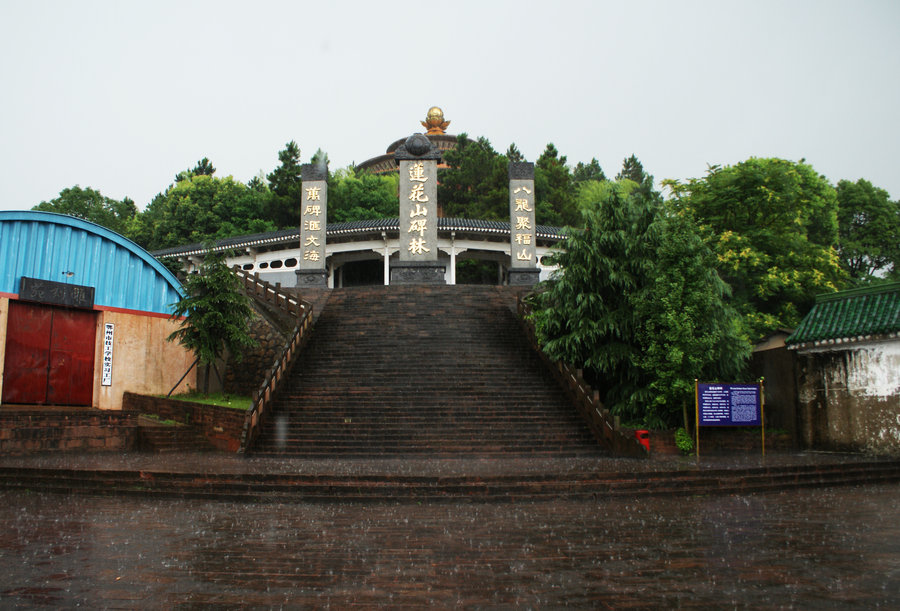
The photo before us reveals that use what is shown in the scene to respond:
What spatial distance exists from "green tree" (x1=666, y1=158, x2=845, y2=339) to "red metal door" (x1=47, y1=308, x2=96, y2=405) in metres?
15.5

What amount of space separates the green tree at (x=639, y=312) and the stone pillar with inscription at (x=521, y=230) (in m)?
9.25

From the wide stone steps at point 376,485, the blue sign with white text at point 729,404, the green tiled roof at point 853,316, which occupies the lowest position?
the wide stone steps at point 376,485

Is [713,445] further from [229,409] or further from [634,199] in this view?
[229,409]

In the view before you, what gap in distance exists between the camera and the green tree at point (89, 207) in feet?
139

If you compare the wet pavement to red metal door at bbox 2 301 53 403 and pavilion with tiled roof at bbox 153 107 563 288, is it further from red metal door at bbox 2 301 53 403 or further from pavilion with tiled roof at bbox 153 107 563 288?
pavilion with tiled roof at bbox 153 107 563 288

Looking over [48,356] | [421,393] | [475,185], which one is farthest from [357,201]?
[421,393]

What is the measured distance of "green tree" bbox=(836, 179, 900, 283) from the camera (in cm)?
2980

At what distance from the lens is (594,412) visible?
40.2 ft

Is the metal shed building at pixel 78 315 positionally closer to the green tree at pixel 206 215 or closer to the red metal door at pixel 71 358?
the red metal door at pixel 71 358

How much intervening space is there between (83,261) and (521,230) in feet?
47.3

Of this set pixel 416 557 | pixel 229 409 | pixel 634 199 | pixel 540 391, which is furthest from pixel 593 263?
pixel 416 557

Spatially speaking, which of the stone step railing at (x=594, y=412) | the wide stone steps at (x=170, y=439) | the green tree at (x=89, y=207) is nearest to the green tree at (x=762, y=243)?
the stone step railing at (x=594, y=412)

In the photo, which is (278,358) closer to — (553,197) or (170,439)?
(170,439)

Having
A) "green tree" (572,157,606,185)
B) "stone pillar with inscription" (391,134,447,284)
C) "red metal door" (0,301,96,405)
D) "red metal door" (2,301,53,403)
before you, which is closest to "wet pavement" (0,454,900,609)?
"red metal door" (2,301,53,403)
